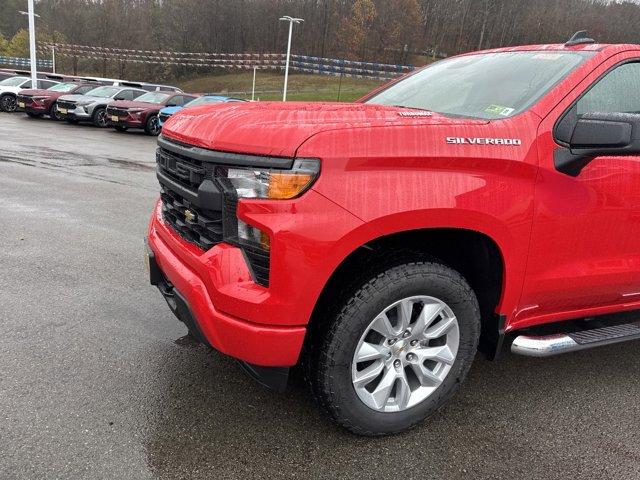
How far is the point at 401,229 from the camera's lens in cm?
217

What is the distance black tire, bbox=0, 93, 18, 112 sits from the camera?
2233 cm

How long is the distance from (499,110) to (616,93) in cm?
69

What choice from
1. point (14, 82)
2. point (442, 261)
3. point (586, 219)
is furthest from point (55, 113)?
point (586, 219)

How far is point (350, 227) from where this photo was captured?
2049 mm

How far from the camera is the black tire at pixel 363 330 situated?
7.18ft

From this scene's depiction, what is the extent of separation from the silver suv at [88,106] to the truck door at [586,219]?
61.7ft

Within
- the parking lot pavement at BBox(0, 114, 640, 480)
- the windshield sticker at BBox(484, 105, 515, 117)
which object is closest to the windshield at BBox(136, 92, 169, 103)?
the parking lot pavement at BBox(0, 114, 640, 480)

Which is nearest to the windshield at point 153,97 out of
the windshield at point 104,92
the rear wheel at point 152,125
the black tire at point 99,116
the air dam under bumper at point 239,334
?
the rear wheel at point 152,125

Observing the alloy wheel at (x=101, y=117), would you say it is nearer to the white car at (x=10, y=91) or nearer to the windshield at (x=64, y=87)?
the windshield at (x=64, y=87)

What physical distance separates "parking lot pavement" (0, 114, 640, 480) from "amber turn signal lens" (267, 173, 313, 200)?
1.18 metres

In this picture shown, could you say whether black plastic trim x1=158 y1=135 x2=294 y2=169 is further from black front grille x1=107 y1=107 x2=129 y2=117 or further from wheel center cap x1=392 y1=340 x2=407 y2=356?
black front grille x1=107 y1=107 x2=129 y2=117

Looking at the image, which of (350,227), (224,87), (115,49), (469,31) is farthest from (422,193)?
(469,31)

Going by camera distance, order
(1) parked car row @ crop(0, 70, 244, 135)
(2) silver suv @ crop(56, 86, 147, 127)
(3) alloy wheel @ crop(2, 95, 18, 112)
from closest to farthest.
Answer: (1) parked car row @ crop(0, 70, 244, 135) → (2) silver suv @ crop(56, 86, 147, 127) → (3) alloy wheel @ crop(2, 95, 18, 112)

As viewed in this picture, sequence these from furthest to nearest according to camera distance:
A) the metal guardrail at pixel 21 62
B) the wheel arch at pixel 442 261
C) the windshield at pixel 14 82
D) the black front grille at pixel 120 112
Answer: the metal guardrail at pixel 21 62 < the windshield at pixel 14 82 < the black front grille at pixel 120 112 < the wheel arch at pixel 442 261
